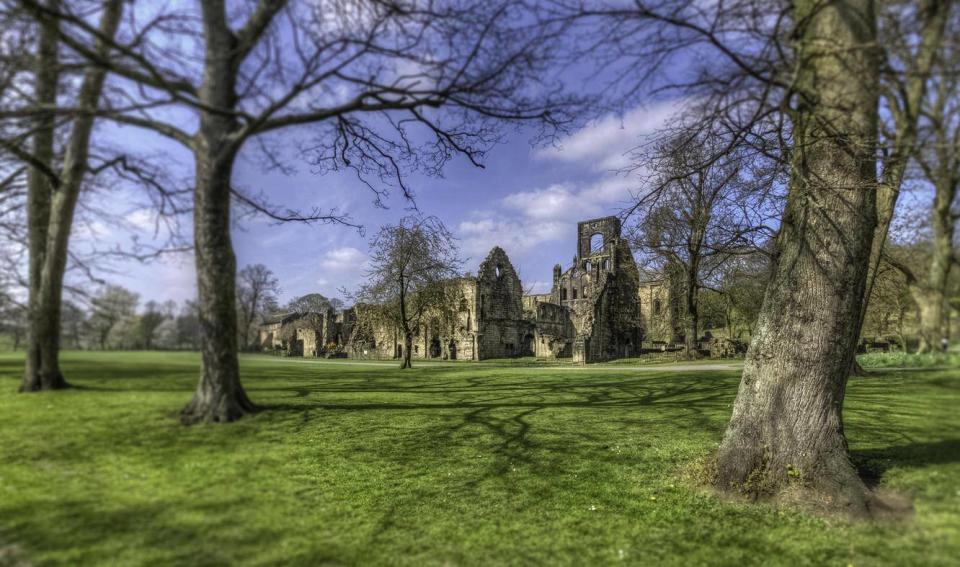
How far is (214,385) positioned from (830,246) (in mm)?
6303

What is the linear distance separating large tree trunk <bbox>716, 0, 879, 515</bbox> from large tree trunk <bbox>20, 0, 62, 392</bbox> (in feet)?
22.6

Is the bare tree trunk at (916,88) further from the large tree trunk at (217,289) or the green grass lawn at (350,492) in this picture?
the large tree trunk at (217,289)

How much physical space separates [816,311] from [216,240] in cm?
622

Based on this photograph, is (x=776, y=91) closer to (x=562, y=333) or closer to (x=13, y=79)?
(x=13, y=79)

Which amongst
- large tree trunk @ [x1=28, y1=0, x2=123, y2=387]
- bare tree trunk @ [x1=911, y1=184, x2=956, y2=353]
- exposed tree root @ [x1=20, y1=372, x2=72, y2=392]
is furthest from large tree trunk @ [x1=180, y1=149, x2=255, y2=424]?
bare tree trunk @ [x1=911, y1=184, x2=956, y2=353]

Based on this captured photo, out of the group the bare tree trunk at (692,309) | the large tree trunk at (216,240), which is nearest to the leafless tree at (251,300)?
the large tree trunk at (216,240)

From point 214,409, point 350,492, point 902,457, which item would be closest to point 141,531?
point 214,409

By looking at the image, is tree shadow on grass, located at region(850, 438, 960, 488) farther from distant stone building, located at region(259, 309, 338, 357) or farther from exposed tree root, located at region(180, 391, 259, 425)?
distant stone building, located at region(259, 309, 338, 357)

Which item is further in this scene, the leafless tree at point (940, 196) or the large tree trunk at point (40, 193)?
the large tree trunk at point (40, 193)

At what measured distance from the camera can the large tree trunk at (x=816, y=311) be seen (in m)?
4.52

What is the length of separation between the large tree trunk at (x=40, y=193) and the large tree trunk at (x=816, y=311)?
688cm

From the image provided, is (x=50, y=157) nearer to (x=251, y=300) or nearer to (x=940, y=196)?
(x=251, y=300)

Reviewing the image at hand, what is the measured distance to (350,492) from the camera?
4.70m

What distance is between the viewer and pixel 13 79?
445cm
